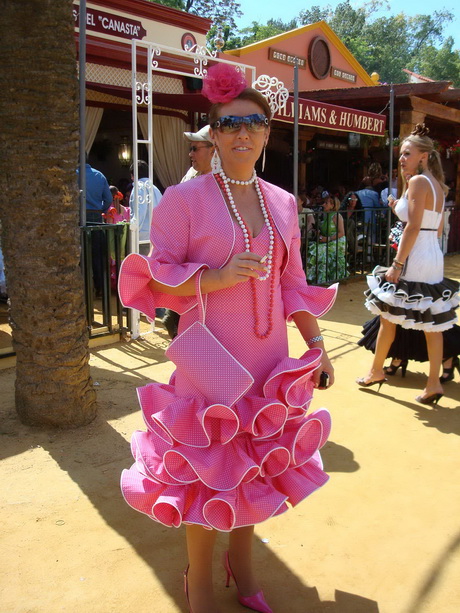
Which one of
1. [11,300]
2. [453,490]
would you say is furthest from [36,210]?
[453,490]

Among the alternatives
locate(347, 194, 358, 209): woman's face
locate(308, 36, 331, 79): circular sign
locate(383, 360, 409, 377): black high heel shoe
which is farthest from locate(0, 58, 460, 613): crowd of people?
locate(308, 36, 331, 79): circular sign

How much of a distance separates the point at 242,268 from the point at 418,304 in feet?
9.57

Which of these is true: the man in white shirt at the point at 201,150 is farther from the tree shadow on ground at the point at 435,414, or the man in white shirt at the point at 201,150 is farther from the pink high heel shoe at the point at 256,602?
the pink high heel shoe at the point at 256,602

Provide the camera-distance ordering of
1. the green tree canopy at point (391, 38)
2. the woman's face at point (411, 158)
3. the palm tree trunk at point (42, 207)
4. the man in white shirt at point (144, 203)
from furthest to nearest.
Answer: the green tree canopy at point (391, 38), the man in white shirt at point (144, 203), the woman's face at point (411, 158), the palm tree trunk at point (42, 207)

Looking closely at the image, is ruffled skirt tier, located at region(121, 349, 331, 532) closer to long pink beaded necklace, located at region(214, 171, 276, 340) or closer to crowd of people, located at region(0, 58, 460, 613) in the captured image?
crowd of people, located at region(0, 58, 460, 613)

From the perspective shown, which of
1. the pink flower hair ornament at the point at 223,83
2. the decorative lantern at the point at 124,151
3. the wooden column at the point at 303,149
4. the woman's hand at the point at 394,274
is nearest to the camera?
the pink flower hair ornament at the point at 223,83

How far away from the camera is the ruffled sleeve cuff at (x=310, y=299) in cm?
247

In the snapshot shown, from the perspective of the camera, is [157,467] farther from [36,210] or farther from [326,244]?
[326,244]

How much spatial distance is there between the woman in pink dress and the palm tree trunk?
1.82 m

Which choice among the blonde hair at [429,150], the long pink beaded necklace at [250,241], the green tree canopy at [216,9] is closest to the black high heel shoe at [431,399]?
the blonde hair at [429,150]

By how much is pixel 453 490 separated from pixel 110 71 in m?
10.1

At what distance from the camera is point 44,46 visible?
12.4 ft

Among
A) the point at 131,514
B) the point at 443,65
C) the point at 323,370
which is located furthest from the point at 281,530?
the point at 443,65

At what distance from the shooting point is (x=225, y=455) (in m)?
2.19
